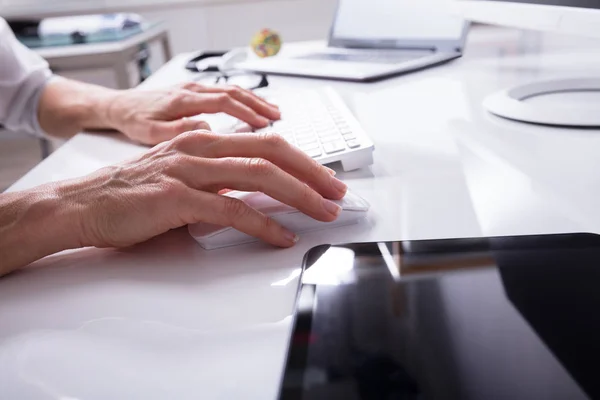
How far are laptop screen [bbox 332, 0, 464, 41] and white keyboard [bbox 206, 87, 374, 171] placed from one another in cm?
43

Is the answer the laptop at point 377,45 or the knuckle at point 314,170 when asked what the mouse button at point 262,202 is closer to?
the knuckle at point 314,170

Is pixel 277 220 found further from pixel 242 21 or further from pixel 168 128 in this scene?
pixel 242 21

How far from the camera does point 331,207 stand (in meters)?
0.48

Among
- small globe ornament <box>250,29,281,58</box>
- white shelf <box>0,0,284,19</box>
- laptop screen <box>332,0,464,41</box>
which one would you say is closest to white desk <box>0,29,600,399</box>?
laptop screen <box>332,0,464,41</box>

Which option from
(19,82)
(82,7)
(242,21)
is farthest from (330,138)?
(82,7)

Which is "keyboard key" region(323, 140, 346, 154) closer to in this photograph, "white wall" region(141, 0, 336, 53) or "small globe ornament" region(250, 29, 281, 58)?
"small globe ornament" region(250, 29, 281, 58)

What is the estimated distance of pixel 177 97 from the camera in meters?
0.81

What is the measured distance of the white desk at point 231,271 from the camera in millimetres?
327

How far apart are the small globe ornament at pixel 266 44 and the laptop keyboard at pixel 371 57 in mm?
99

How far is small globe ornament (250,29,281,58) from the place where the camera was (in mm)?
1366

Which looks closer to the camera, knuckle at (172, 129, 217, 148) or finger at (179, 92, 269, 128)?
knuckle at (172, 129, 217, 148)

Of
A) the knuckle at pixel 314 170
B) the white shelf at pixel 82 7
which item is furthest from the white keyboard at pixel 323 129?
the white shelf at pixel 82 7

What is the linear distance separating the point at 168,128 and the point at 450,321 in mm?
534

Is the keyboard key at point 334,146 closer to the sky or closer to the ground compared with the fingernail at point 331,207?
closer to the ground
